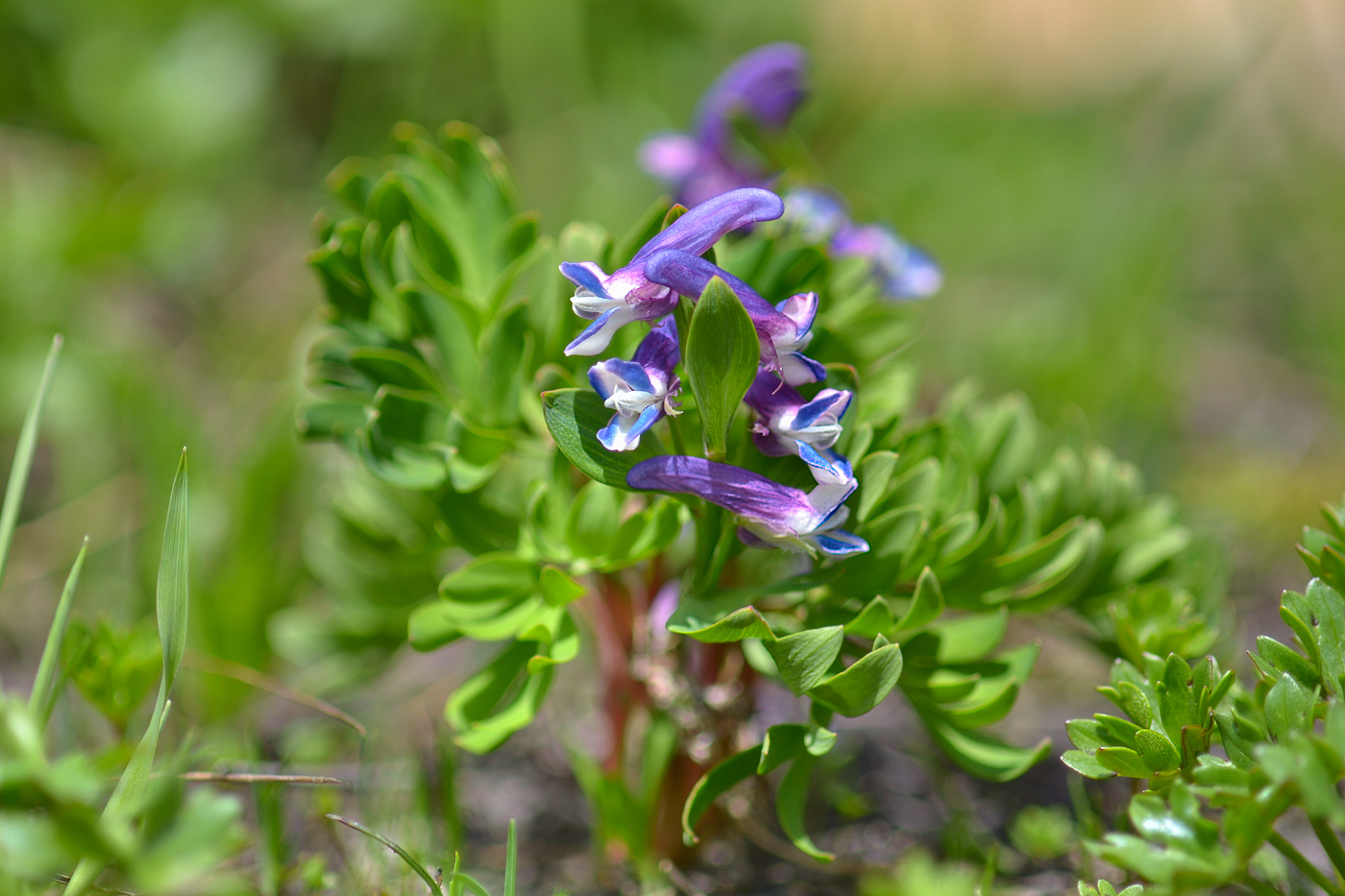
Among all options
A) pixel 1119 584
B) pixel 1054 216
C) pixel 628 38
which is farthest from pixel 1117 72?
pixel 1119 584

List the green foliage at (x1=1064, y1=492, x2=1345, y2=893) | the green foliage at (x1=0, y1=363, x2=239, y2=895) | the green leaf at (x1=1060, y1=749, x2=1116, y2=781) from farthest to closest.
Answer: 1. the green leaf at (x1=1060, y1=749, x2=1116, y2=781)
2. the green foliage at (x1=1064, y1=492, x2=1345, y2=893)
3. the green foliage at (x1=0, y1=363, x2=239, y2=895)

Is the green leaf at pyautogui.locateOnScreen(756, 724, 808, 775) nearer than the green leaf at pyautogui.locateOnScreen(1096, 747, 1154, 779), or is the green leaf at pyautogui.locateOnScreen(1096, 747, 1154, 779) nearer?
the green leaf at pyautogui.locateOnScreen(1096, 747, 1154, 779)

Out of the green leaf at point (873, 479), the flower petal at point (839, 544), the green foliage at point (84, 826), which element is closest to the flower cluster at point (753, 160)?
the green leaf at point (873, 479)

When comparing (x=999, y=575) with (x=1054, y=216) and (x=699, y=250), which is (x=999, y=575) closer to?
(x=699, y=250)

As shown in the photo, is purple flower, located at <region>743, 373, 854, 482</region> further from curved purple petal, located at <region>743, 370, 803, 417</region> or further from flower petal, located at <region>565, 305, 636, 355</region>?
flower petal, located at <region>565, 305, 636, 355</region>

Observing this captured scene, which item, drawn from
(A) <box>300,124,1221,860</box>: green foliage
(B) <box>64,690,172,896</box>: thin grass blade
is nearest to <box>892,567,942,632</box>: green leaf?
(A) <box>300,124,1221,860</box>: green foliage
